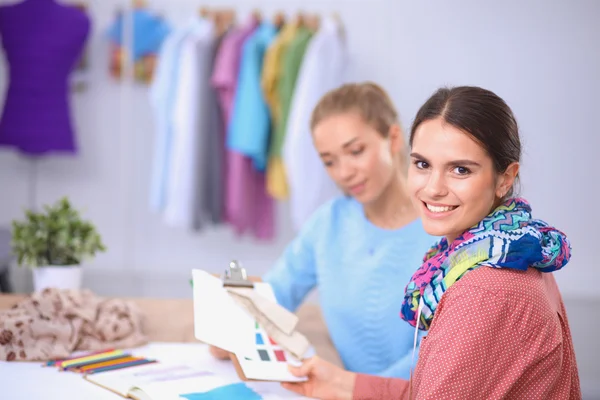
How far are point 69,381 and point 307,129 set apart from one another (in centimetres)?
258

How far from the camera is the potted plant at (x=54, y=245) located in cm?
187

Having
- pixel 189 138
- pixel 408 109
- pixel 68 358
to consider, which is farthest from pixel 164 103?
pixel 68 358

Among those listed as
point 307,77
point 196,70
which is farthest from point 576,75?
point 196,70

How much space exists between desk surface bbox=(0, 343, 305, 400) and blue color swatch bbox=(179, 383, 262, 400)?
A: 18 millimetres

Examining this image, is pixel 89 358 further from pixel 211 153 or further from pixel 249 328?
pixel 211 153

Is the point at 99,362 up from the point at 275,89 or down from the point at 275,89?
down

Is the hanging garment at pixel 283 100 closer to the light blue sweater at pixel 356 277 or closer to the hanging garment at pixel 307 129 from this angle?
the hanging garment at pixel 307 129

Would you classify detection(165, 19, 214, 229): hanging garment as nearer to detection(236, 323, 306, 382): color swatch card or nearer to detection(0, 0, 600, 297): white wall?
detection(0, 0, 600, 297): white wall

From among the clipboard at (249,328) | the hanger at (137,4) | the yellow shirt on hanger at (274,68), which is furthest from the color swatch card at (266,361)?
the hanger at (137,4)

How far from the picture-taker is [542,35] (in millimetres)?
4168

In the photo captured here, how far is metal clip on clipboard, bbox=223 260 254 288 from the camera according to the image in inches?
61.4

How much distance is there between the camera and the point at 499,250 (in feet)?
3.28

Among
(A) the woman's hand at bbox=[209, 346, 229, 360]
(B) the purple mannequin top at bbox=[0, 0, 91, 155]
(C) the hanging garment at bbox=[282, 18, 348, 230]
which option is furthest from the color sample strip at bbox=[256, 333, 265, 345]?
(B) the purple mannequin top at bbox=[0, 0, 91, 155]

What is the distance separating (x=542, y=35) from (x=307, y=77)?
143 cm
